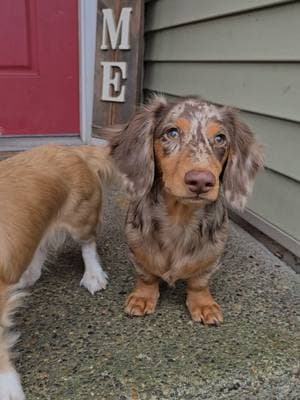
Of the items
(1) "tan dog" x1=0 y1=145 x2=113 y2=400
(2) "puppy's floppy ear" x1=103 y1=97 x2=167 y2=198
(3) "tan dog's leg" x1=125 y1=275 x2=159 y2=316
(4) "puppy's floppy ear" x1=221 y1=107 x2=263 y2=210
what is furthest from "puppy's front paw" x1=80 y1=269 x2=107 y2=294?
(4) "puppy's floppy ear" x1=221 y1=107 x2=263 y2=210

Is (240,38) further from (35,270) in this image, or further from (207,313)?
(35,270)

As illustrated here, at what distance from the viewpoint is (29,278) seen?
2100 mm

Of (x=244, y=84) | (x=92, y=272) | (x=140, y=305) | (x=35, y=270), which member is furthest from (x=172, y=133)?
(x=244, y=84)

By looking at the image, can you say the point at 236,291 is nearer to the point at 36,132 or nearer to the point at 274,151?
the point at 274,151

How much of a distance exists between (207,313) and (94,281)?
1.73 feet

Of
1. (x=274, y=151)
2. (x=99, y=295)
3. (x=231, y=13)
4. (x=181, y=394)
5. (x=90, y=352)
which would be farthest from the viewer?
(x=231, y=13)

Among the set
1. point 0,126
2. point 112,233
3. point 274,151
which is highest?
point 274,151

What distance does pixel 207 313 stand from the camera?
1.82 metres

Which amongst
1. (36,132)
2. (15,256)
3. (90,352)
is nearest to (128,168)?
(15,256)

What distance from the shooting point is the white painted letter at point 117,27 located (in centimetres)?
323

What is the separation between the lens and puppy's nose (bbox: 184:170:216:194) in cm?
143

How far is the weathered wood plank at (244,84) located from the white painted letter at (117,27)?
0.32 m

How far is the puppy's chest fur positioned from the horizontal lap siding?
→ 1.95 ft

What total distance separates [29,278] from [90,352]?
60 cm
